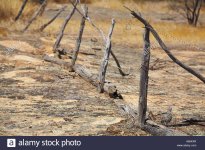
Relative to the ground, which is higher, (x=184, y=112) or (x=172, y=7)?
(x=172, y=7)

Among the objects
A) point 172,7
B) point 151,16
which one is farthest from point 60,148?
point 172,7

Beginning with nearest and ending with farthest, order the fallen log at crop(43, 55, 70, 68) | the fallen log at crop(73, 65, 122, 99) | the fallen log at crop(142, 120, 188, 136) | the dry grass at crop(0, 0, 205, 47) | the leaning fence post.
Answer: the fallen log at crop(142, 120, 188, 136) < the leaning fence post < the fallen log at crop(73, 65, 122, 99) < the fallen log at crop(43, 55, 70, 68) < the dry grass at crop(0, 0, 205, 47)

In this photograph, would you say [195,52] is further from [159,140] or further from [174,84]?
[159,140]

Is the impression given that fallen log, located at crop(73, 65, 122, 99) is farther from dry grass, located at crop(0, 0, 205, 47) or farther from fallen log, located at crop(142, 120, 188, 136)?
dry grass, located at crop(0, 0, 205, 47)

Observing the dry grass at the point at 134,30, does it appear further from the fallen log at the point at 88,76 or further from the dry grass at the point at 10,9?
the fallen log at the point at 88,76

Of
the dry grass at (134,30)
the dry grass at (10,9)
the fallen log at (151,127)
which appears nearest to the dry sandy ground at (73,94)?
the fallen log at (151,127)

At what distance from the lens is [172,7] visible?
115 feet

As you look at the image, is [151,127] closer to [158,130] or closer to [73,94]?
[158,130]

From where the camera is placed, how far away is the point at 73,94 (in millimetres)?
11891

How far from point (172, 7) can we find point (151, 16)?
12.1ft

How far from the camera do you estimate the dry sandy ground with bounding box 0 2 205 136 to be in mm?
9203

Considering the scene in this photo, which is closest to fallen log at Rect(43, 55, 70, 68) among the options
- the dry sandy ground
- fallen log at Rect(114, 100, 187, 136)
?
the dry sandy ground

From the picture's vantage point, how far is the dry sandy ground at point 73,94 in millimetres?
9203

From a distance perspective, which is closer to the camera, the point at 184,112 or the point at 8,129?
the point at 8,129
